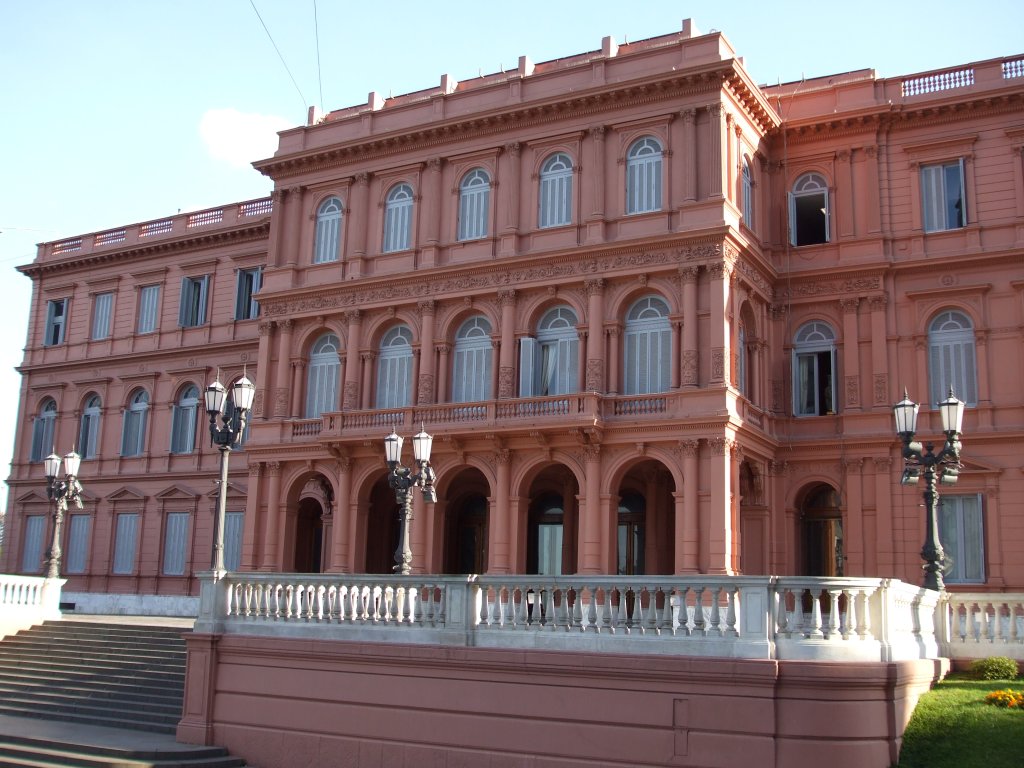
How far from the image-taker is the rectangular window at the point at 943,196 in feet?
99.5

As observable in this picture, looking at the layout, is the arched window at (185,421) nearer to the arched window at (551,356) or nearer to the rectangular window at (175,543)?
the rectangular window at (175,543)

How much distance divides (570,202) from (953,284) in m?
10.1

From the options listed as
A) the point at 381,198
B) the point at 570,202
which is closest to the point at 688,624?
the point at 570,202

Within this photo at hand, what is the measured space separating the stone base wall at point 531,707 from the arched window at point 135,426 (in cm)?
2438

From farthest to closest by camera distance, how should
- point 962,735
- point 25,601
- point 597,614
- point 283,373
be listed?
point 283,373
point 25,601
point 597,614
point 962,735

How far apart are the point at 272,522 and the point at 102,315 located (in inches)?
610

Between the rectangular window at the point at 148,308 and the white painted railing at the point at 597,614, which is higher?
the rectangular window at the point at 148,308

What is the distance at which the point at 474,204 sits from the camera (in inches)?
1272

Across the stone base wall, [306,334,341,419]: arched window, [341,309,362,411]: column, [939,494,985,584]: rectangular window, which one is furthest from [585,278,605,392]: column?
the stone base wall

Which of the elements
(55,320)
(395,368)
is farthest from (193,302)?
(395,368)

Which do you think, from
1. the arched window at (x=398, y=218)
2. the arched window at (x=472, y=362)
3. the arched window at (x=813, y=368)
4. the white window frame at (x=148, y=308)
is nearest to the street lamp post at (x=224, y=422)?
the arched window at (x=472, y=362)

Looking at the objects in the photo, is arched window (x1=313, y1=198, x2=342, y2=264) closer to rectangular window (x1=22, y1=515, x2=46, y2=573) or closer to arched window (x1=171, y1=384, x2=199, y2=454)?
arched window (x1=171, y1=384, x2=199, y2=454)

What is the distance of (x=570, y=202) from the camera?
1216 inches

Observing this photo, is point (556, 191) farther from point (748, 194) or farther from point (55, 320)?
point (55, 320)
